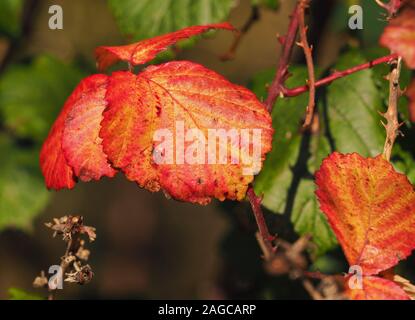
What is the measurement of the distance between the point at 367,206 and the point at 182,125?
27cm

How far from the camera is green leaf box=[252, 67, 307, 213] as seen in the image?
1.08 metres

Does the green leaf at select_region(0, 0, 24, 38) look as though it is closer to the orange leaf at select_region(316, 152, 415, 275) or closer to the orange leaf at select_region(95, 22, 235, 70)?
the orange leaf at select_region(95, 22, 235, 70)

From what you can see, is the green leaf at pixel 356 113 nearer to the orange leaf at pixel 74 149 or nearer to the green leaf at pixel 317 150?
the green leaf at pixel 317 150

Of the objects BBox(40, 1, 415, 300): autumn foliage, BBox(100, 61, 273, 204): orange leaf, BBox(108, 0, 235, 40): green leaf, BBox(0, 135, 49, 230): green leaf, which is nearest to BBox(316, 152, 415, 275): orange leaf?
BBox(40, 1, 415, 300): autumn foliage

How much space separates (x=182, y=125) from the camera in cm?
83

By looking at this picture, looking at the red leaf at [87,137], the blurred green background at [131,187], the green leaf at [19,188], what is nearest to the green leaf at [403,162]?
the blurred green background at [131,187]

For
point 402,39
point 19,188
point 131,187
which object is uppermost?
point 402,39

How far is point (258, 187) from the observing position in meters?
1.10

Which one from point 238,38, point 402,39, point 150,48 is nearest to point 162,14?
point 238,38

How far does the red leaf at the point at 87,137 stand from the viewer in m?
Answer: 0.86

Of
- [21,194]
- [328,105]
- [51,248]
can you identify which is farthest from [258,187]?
[51,248]

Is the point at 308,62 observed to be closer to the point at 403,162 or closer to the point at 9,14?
the point at 403,162

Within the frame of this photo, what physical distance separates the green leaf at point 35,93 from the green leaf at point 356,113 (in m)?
0.89

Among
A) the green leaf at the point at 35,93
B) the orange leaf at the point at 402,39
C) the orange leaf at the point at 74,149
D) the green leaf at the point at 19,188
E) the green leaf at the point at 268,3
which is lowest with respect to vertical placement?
the green leaf at the point at 19,188
